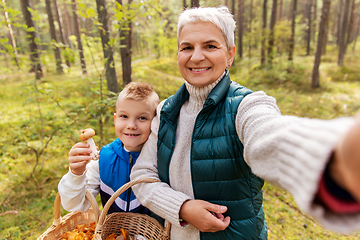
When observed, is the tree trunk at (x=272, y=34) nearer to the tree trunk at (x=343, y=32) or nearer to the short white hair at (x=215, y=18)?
the tree trunk at (x=343, y=32)

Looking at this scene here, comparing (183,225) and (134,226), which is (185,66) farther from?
(134,226)

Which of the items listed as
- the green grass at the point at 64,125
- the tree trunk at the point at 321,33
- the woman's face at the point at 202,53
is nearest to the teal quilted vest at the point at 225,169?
the woman's face at the point at 202,53

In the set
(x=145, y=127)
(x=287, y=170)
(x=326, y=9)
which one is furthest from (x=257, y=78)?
(x=287, y=170)

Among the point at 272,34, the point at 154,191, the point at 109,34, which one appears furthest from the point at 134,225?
the point at 272,34

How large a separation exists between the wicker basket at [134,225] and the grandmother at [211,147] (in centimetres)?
9

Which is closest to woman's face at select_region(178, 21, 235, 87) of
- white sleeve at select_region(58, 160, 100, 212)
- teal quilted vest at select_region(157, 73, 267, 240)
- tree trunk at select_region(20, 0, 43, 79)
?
teal quilted vest at select_region(157, 73, 267, 240)

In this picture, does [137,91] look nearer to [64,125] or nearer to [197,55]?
[197,55]

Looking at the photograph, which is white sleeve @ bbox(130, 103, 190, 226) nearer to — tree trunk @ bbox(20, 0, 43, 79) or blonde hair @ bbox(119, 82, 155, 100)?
blonde hair @ bbox(119, 82, 155, 100)

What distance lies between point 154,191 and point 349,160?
1.11 m

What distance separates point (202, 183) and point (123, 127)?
861 millimetres

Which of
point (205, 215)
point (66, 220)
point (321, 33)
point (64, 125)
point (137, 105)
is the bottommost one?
point (64, 125)

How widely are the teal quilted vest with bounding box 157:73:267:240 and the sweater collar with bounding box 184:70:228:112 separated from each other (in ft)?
0.23

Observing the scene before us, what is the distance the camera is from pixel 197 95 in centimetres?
137

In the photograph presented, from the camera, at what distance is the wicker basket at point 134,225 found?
4.58ft
